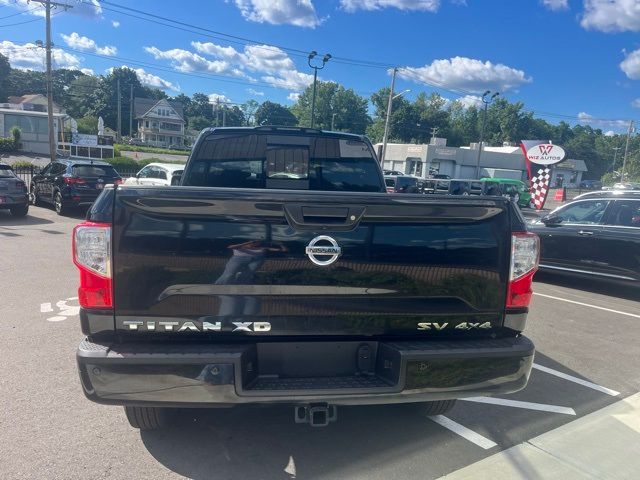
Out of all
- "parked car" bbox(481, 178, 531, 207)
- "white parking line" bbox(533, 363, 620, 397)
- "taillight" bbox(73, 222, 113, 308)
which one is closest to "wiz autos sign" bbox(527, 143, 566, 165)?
"parked car" bbox(481, 178, 531, 207)

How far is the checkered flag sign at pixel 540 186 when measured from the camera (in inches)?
952

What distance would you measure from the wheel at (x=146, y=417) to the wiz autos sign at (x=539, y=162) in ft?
78.7

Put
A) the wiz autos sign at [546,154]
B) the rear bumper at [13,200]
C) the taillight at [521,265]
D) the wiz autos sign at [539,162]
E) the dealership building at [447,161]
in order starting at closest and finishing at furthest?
1. the taillight at [521,265]
2. the rear bumper at [13,200]
3. the wiz autos sign at [546,154]
4. the wiz autos sign at [539,162]
5. the dealership building at [447,161]

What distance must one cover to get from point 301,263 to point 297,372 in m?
0.60

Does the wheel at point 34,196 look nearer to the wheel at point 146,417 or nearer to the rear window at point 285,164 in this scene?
the rear window at point 285,164

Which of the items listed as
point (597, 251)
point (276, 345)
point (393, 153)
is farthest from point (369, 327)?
point (393, 153)

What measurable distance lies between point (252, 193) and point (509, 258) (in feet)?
4.86

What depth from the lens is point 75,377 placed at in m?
4.01

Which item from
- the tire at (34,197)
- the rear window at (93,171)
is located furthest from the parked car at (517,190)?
the tire at (34,197)

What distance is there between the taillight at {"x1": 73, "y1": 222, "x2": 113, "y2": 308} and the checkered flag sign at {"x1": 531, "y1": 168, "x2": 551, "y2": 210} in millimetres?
25145

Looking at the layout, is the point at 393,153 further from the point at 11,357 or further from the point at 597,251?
the point at 11,357

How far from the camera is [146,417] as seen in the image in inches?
119

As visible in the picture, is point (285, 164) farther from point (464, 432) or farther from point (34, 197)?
point (34, 197)

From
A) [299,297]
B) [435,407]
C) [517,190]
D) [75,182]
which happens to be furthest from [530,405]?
[517,190]
